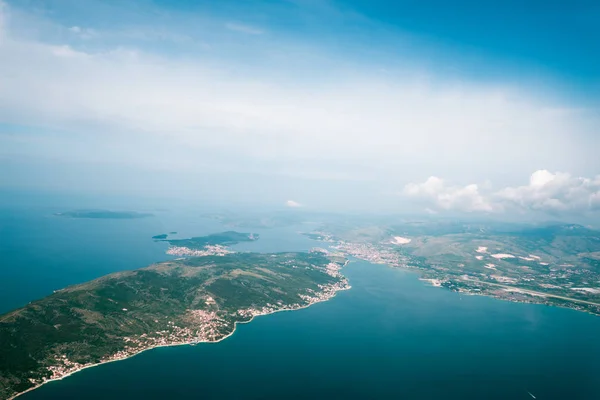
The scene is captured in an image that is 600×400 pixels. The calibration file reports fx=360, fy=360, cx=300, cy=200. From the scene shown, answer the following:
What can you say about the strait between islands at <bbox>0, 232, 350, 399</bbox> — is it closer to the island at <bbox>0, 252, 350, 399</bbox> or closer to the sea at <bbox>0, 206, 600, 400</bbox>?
the island at <bbox>0, 252, 350, 399</bbox>

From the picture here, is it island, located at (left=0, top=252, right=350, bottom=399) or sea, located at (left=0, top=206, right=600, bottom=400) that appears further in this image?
island, located at (left=0, top=252, right=350, bottom=399)

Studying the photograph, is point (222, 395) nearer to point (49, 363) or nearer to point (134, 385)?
point (134, 385)

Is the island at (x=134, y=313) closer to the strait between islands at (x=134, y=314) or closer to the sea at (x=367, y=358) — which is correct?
the strait between islands at (x=134, y=314)

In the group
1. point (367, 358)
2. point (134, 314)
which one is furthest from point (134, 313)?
point (367, 358)

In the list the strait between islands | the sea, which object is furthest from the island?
the sea

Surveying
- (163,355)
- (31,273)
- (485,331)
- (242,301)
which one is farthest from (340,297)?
(31,273)

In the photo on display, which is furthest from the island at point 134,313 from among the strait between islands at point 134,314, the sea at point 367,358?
the sea at point 367,358

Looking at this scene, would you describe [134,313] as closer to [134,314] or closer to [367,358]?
[134,314]
